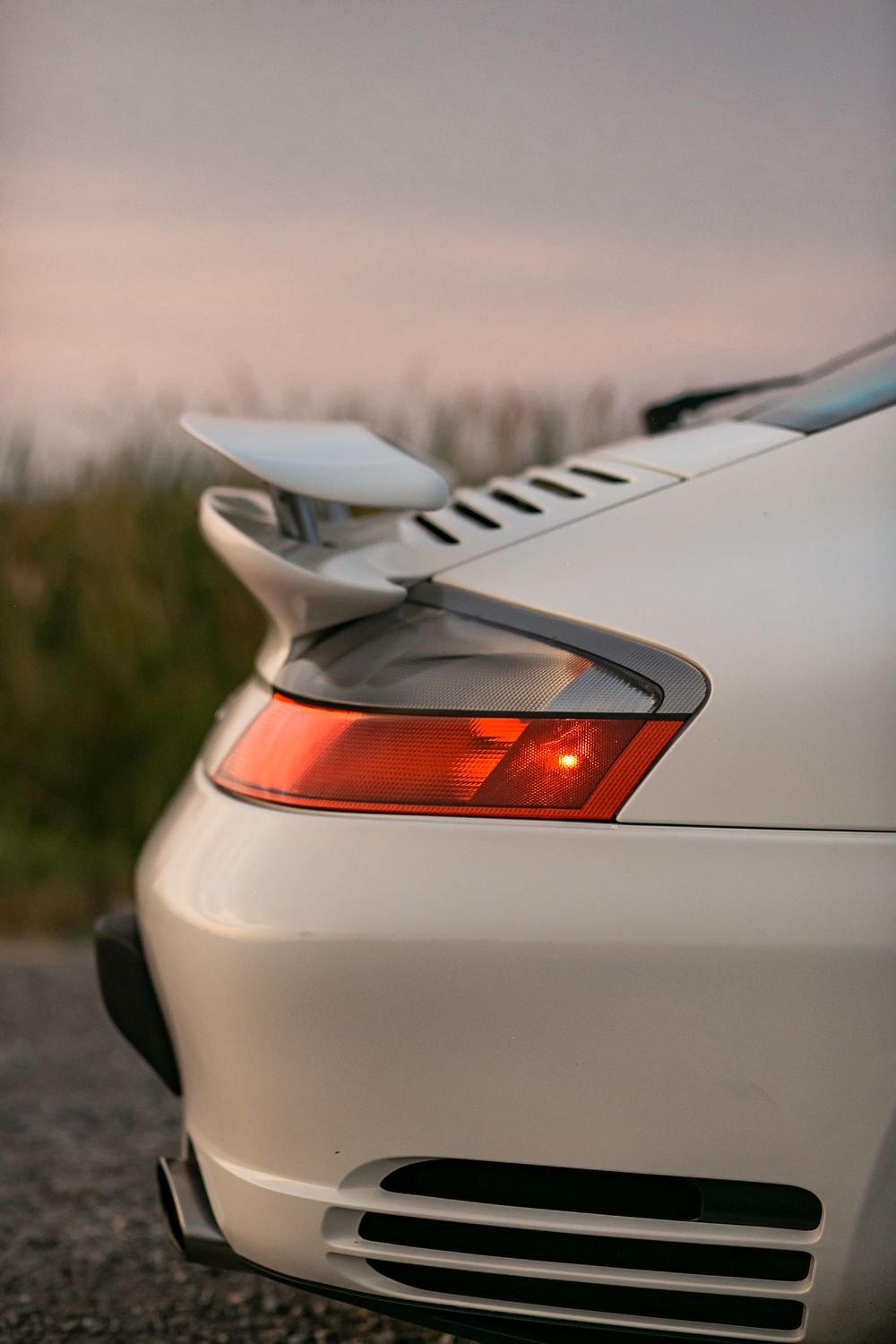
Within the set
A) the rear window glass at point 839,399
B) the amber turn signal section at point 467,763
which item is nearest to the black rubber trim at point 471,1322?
the amber turn signal section at point 467,763

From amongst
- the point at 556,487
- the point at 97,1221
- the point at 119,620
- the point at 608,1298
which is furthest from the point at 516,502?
the point at 119,620

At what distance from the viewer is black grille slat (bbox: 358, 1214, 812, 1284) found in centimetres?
123

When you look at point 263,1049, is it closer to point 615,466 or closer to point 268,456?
point 268,456

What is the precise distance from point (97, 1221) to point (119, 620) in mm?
2736

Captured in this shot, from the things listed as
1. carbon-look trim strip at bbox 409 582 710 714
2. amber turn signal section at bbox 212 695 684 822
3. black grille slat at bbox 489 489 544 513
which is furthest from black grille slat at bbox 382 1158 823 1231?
black grille slat at bbox 489 489 544 513

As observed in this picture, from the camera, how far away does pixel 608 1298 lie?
4.13ft

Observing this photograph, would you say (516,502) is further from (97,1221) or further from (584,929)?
(97,1221)

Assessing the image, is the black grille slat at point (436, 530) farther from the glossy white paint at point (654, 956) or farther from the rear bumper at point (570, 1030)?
the rear bumper at point (570, 1030)

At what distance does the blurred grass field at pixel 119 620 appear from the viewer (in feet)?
14.6

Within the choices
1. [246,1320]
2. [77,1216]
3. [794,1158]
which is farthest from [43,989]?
[794,1158]

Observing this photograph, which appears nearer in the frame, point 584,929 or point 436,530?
point 584,929

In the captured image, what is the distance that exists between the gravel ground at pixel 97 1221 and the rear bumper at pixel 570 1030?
2.35ft

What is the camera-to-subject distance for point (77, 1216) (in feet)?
7.51

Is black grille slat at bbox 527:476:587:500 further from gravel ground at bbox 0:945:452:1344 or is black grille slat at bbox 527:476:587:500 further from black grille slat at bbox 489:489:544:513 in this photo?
gravel ground at bbox 0:945:452:1344
